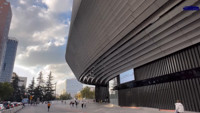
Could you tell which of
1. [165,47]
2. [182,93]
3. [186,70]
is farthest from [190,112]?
[165,47]

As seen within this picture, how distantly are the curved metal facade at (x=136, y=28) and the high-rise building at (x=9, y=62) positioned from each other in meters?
128

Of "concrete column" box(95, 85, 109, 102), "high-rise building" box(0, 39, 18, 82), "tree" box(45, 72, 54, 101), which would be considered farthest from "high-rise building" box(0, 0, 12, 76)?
"concrete column" box(95, 85, 109, 102)

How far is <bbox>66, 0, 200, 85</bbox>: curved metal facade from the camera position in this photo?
494 inches

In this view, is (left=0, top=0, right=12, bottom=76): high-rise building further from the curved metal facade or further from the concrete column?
the curved metal facade

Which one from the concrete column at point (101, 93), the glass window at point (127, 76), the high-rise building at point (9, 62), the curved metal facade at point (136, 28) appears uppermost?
the high-rise building at point (9, 62)

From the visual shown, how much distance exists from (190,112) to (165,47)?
7617mm

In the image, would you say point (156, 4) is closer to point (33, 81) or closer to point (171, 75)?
point (171, 75)

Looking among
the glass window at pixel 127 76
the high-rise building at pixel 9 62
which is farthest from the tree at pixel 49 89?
the high-rise building at pixel 9 62

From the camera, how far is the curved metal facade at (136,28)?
12.5 meters

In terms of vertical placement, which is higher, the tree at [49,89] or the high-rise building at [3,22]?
the high-rise building at [3,22]

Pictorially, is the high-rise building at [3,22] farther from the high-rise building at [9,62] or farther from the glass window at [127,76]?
the glass window at [127,76]

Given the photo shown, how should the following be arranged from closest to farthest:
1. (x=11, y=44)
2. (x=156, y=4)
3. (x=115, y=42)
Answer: (x=156, y=4), (x=115, y=42), (x=11, y=44)

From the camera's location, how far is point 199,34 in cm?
1269

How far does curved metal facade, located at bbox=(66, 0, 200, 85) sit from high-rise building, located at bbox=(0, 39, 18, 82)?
127928mm
